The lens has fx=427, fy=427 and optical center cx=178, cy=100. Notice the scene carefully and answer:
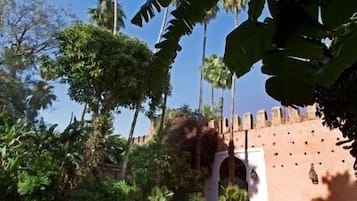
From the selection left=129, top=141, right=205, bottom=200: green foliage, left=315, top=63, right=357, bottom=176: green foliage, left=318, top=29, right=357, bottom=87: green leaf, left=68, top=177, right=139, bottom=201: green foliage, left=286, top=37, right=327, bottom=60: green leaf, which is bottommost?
left=318, top=29, right=357, bottom=87: green leaf

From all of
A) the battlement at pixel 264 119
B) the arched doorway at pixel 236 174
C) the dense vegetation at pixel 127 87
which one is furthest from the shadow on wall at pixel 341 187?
the arched doorway at pixel 236 174

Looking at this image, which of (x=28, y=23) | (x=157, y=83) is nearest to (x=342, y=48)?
(x=157, y=83)

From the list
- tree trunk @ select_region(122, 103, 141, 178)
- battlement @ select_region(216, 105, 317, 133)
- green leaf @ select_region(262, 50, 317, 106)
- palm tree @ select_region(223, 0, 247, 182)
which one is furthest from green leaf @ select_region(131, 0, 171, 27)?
palm tree @ select_region(223, 0, 247, 182)

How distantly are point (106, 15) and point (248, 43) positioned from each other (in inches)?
614

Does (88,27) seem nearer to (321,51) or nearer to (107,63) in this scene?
(107,63)

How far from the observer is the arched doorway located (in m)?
14.0

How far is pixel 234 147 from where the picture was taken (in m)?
13.7

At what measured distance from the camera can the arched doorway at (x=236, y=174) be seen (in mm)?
14000

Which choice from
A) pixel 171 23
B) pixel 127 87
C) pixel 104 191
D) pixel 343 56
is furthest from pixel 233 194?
pixel 343 56

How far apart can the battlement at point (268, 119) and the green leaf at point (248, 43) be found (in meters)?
10.5

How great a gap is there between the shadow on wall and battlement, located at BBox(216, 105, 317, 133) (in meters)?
1.74

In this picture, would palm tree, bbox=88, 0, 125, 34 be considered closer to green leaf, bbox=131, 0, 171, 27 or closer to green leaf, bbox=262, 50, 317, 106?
green leaf, bbox=131, 0, 171, 27

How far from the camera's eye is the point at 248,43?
139 cm

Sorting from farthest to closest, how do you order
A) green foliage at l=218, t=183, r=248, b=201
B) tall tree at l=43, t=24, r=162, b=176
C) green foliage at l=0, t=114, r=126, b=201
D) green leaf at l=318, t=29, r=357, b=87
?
green foliage at l=218, t=183, r=248, b=201 < tall tree at l=43, t=24, r=162, b=176 < green foliage at l=0, t=114, r=126, b=201 < green leaf at l=318, t=29, r=357, b=87
